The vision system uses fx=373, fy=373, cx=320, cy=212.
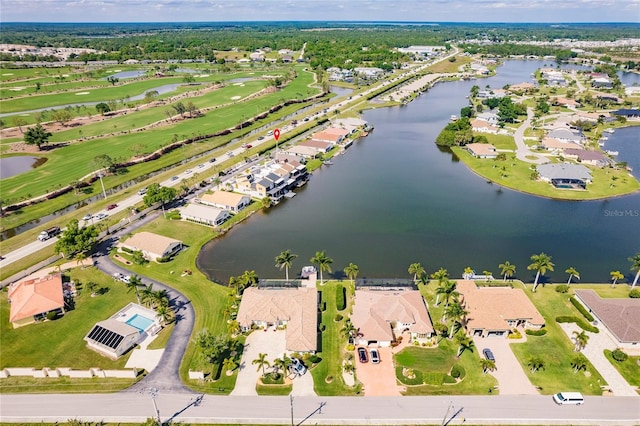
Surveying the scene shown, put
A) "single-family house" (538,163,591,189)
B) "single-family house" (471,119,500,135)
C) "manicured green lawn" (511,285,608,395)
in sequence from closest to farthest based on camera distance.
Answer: "manicured green lawn" (511,285,608,395)
"single-family house" (538,163,591,189)
"single-family house" (471,119,500,135)

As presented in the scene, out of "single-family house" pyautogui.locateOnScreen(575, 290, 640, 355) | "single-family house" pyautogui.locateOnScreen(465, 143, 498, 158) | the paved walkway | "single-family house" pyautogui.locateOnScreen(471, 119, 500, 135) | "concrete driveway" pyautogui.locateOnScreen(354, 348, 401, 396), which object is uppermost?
"single-family house" pyautogui.locateOnScreen(471, 119, 500, 135)

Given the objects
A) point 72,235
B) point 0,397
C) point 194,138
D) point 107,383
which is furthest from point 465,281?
point 194,138

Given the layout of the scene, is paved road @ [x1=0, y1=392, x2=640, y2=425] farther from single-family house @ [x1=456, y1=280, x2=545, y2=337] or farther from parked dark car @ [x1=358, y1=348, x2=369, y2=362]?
single-family house @ [x1=456, y1=280, x2=545, y2=337]

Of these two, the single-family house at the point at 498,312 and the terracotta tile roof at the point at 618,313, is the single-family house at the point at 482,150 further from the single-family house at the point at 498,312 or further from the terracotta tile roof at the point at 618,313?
the single-family house at the point at 498,312

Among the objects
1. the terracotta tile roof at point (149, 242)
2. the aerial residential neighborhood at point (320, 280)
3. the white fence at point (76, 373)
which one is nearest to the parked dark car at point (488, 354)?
the aerial residential neighborhood at point (320, 280)

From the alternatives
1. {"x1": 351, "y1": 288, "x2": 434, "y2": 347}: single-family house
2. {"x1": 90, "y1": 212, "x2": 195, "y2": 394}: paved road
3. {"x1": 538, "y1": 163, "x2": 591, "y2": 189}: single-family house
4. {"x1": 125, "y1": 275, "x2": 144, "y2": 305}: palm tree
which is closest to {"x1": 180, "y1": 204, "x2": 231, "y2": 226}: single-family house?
{"x1": 90, "y1": 212, "x2": 195, "y2": 394}: paved road

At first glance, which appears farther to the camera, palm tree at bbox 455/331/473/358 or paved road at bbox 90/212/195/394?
palm tree at bbox 455/331/473/358
